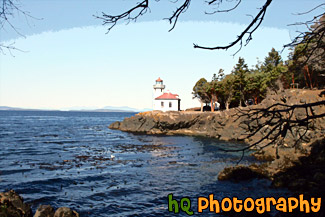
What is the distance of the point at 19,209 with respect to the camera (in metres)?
10.1

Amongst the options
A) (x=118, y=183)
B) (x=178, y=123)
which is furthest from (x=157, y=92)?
(x=118, y=183)

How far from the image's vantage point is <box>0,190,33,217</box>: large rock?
30.7 feet

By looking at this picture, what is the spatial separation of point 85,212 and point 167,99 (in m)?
64.8

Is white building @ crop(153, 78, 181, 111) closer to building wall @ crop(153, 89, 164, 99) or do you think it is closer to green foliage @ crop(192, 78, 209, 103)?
building wall @ crop(153, 89, 164, 99)

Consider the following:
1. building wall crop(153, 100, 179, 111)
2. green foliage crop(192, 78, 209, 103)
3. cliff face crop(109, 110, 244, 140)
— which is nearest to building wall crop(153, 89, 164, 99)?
building wall crop(153, 100, 179, 111)

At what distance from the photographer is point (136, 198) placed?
48.3ft

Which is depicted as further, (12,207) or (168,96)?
(168,96)

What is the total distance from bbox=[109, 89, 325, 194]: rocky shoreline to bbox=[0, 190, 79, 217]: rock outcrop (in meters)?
6.94

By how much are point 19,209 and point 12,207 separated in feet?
1.20

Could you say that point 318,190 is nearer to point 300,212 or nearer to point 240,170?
point 300,212

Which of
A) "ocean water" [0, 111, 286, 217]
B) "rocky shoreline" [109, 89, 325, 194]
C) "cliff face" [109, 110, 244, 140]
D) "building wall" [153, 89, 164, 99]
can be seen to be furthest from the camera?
"building wall" [153, 89, 164, 99]

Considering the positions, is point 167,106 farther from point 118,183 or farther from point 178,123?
point 118,183

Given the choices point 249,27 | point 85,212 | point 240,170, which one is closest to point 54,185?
point 85,212

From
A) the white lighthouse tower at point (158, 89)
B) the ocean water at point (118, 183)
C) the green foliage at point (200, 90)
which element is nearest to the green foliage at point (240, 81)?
the green foliage at point (200, 90)
